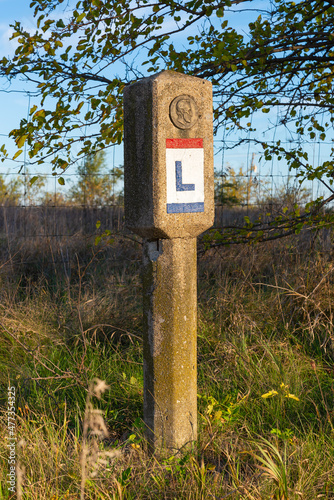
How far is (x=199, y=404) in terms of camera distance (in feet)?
8.98

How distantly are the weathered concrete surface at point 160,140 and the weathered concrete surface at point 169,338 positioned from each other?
0.35 feet

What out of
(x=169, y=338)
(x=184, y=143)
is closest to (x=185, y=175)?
(x=184, y=143)

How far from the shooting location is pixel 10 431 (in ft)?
7.58

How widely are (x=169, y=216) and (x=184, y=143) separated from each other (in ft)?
1.09

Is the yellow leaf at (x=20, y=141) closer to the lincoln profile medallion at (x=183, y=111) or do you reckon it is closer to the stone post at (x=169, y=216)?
the stone post at (x=169, y=216)

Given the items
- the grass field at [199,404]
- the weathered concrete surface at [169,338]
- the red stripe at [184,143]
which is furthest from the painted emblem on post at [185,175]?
the grass field at [199,404]

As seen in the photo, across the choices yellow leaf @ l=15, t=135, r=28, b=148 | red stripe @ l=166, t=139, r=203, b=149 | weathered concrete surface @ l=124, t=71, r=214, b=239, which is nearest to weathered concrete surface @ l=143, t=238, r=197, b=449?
weathered concrete surface @ l=124, t=71, r=214, b=239

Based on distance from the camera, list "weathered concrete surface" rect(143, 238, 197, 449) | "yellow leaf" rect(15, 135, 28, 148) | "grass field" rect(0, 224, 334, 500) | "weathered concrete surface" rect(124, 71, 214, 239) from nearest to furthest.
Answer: "grass field" rect(0, 224, 334, 500) → "weathered concrete surface" rect(124, 71, 214, 239) → "weathered concrete surface" rect(143, 238, 197, 449) → "yellow leaf" rect(15, 135, 28, 148)

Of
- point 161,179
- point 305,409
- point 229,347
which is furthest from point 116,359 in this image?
Answer: point 161,179

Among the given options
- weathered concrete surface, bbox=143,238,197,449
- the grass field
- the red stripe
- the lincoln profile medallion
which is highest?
the lincoln profile medallion

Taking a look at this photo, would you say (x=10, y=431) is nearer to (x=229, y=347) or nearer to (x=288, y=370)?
(x=229, y=347)

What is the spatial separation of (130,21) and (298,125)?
2251 mm

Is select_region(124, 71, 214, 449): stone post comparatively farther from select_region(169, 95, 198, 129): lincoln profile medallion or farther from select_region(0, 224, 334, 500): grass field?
select_region(0, 224, 334, 500): grass field

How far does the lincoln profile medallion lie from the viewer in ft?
6.91
